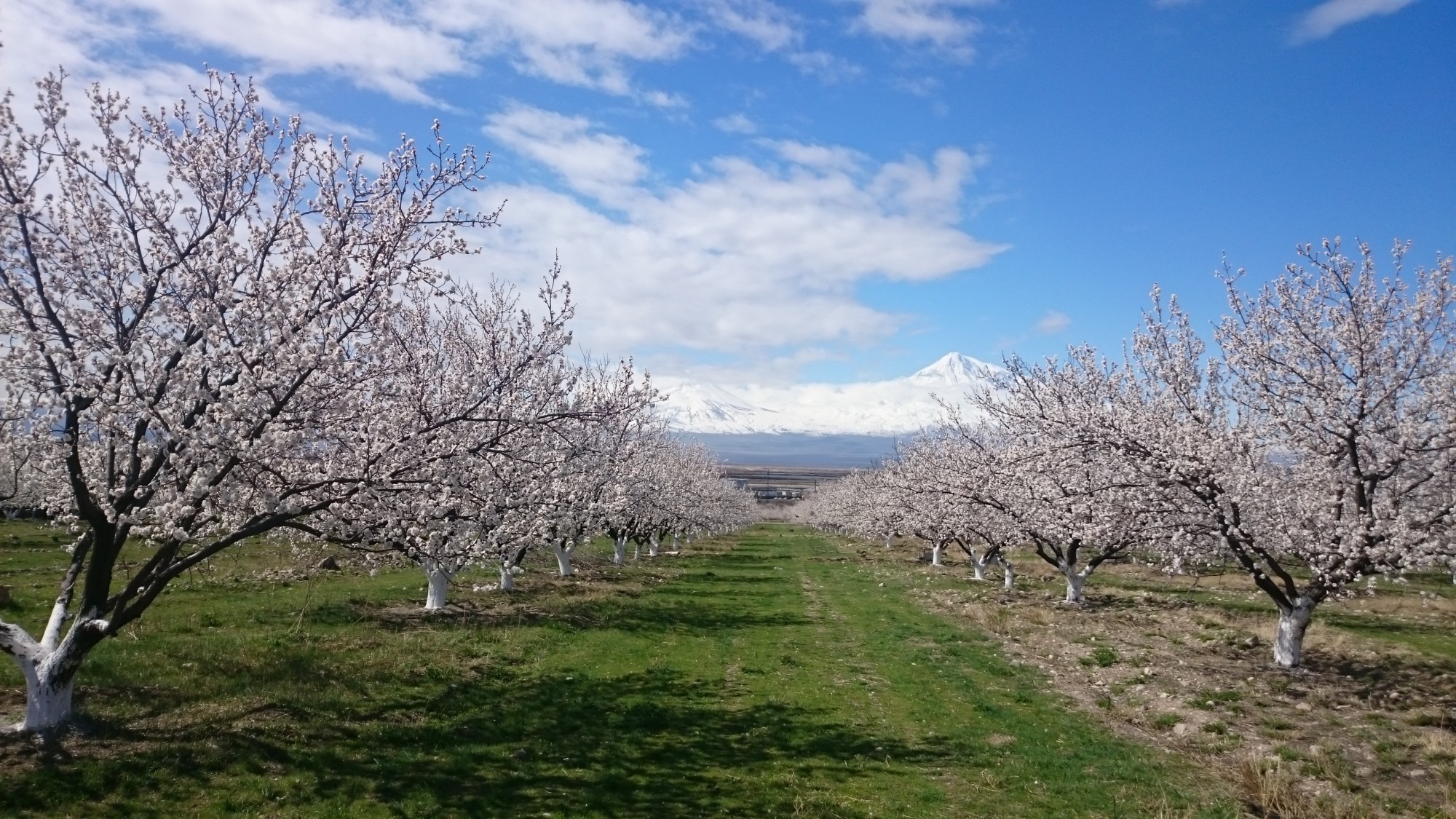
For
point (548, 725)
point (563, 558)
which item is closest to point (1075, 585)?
point (563, 558)

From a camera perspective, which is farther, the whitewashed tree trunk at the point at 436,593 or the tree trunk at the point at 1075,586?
the tree trunk at the point at 1075,586

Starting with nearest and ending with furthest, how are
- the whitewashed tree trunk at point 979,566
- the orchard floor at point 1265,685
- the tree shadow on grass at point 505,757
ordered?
1. the tree shadow on grass at point 505,757
2. the orchard floor at point 1265,685
3. the whitewashed tree trunk at point 979,566

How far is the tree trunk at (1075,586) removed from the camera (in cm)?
3284

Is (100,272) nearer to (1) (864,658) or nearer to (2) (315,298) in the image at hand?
(2) (315,298)

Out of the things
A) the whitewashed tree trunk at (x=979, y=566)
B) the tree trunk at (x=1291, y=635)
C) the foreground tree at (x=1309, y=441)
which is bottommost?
the whitewashed tree trunk at (x=979, y=566)

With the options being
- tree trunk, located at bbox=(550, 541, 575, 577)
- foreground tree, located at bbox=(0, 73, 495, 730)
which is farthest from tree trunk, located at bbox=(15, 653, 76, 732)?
tree trunk, located at bbox=(550, 541, 575, 577)

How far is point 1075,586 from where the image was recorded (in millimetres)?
33031

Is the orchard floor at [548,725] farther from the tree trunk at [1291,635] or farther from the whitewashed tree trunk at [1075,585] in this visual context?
the whitewashed tree trunk at [1075,585]

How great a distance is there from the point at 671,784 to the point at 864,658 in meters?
11.6

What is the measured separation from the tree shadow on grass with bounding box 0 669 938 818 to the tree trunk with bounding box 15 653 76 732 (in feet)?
3.19

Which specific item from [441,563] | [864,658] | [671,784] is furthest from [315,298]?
[864,658]

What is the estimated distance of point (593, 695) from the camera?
1652 cm

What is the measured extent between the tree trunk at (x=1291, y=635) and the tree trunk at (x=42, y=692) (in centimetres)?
2490

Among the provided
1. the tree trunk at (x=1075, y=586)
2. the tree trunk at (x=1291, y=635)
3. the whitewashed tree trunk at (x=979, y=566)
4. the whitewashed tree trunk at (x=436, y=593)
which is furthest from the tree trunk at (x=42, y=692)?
the whitewashed tree trunk at (x=979, y=566)
